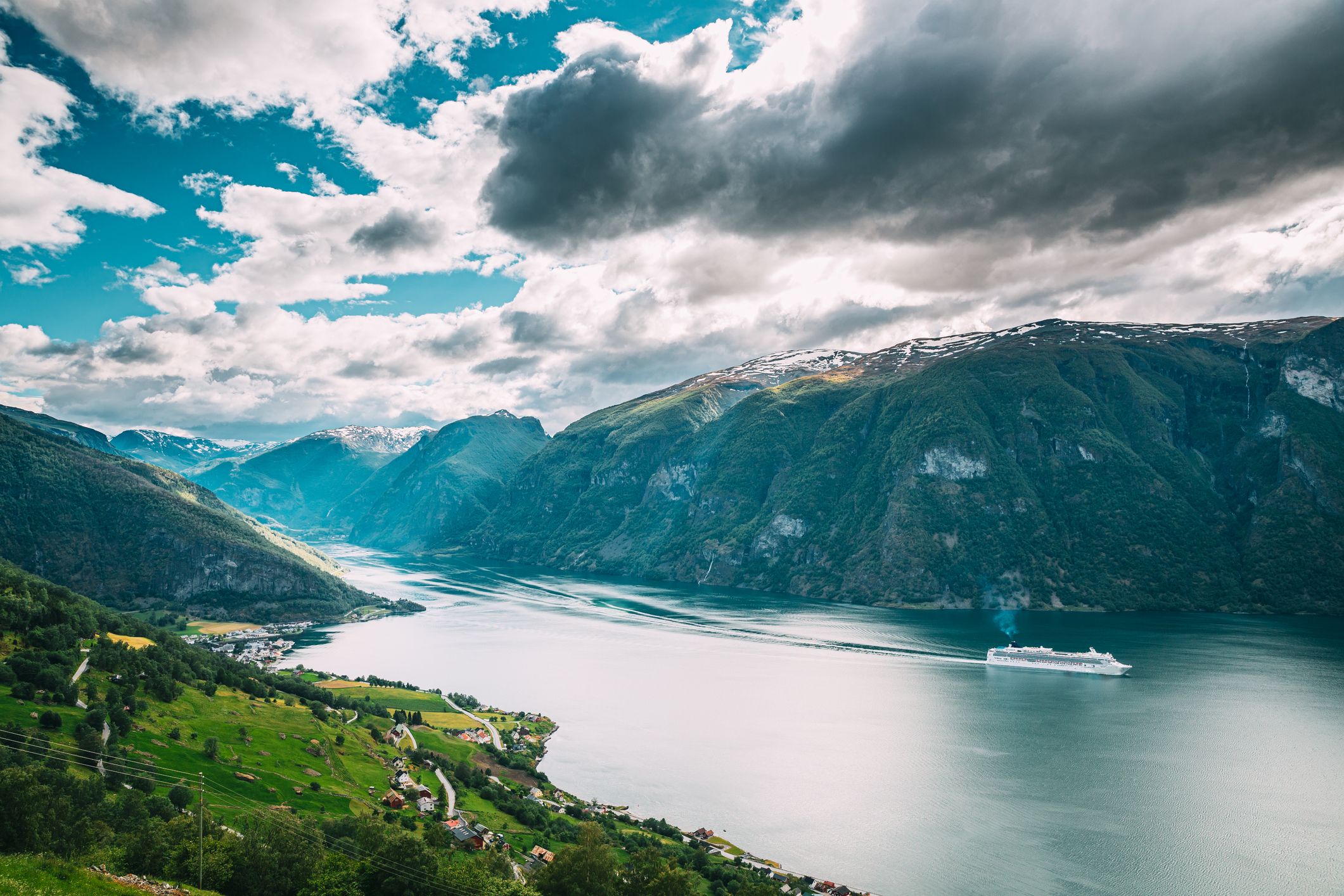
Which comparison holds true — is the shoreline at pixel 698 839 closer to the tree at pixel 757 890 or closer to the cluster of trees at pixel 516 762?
the cluster of trees at pixel 516 762

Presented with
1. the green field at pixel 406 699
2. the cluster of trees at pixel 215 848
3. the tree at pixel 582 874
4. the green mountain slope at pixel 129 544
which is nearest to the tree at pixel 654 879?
the tree at pixel 582 874

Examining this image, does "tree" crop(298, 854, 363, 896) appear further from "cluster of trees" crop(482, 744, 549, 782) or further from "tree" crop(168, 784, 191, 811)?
"cluster of trees" crop(482, 744, 549, 782)

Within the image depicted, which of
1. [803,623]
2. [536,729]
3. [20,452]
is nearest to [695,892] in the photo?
[536,729]

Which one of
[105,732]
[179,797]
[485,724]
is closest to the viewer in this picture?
[179,797]

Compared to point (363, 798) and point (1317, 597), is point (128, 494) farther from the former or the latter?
point (1317, 597)

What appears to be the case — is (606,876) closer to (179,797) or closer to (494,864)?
(494,864)

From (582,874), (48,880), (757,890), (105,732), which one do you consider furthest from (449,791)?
(48,880)

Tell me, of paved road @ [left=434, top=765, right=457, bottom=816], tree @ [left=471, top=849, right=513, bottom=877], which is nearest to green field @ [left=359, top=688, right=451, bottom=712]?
paved road @ [left=434, top=765, right=457, bottom=816]
